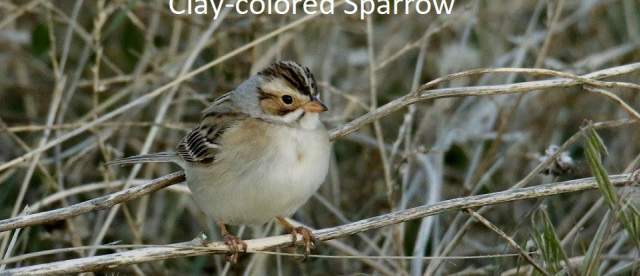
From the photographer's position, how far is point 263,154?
3279 millimetres

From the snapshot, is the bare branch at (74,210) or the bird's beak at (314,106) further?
the bird's beak at (314,106)

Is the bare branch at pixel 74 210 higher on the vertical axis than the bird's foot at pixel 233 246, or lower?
higher

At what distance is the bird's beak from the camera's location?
3.34 metres

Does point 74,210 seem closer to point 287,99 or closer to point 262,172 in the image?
point 262,172

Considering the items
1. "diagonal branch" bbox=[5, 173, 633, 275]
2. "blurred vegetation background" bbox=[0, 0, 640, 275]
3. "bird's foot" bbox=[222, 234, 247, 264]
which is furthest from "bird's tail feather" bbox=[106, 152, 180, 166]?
"diagonal branch" bbox=[5, 173, 633, 275]

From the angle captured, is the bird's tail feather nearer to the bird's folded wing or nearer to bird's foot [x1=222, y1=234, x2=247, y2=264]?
the bird's folded wing

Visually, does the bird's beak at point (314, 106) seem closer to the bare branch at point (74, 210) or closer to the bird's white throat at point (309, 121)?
the bird's white throat at point (309, 121)

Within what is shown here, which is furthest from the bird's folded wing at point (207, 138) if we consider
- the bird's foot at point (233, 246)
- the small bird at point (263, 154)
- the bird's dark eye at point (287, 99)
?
the bird's foot at point (233, 246)

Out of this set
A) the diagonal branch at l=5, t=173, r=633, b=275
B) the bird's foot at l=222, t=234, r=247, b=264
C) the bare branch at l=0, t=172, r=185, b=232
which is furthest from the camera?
the bird's foot at l=222, t=234, r=247, b=264

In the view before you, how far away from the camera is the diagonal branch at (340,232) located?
2787 millimetres

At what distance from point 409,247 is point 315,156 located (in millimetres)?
1141

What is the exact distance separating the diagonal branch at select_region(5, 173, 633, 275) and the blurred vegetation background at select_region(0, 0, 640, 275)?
85cm

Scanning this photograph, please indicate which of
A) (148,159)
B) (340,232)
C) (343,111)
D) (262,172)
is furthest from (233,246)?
(343,111)

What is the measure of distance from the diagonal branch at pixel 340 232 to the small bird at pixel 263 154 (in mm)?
221
